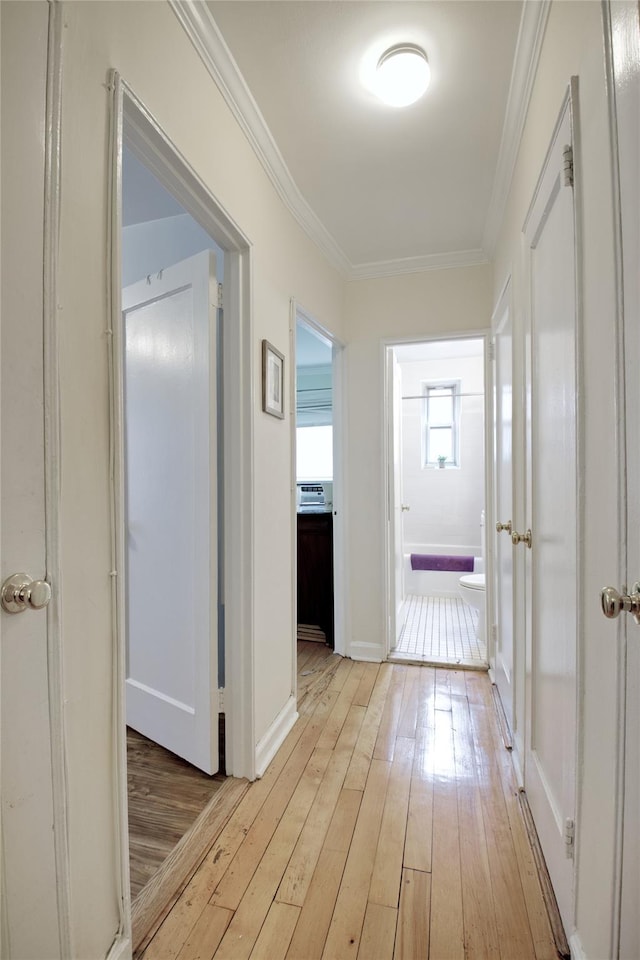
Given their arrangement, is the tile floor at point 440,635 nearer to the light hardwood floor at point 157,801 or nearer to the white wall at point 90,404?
the light hardwood floor at point 157,801

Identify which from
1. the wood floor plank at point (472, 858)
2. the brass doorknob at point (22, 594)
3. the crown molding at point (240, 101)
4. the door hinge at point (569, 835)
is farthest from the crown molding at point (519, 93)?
the wood floor plank at point (472, 858)

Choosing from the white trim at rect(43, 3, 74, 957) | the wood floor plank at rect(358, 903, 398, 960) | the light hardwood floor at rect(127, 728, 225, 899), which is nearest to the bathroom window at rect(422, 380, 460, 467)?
the light hardwood floor at rect(127, 728, 225, 899)

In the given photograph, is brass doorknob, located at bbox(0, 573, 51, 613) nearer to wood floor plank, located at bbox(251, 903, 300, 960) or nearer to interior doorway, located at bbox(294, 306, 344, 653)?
wood floor plank, located at bbox(251, 903, 300, 960)

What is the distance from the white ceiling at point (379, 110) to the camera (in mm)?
1332

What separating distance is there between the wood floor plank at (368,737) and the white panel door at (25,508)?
3.63ft

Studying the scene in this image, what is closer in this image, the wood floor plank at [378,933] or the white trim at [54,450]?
the white trim at [54,450]

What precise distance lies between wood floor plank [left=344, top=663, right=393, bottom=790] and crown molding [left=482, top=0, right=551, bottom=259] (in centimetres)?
253

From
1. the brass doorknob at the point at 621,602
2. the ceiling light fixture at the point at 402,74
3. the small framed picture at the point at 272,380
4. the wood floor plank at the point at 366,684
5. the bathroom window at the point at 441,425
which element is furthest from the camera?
the bathroom window at the point at 441,425

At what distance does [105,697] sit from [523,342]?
68.4 inches

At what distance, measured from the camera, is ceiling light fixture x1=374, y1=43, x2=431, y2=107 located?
1.44 metres

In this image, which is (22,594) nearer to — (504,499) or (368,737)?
(368,737)

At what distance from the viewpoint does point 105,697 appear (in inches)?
38.9

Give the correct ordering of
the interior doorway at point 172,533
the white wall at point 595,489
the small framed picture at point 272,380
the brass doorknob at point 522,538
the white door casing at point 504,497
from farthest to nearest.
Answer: the white door casing at point 504,497
the small framed picture at point 272,380
the interior doorway at point 172,533
the brass doorknob at point 522,538
the white wall at point 595,489

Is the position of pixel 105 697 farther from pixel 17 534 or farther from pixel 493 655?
pixel 493 655
